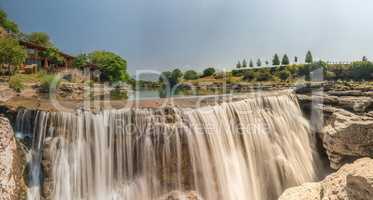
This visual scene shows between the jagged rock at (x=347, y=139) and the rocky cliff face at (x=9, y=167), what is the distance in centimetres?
1541

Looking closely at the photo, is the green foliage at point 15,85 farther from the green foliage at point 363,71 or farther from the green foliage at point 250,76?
the green foliage at point 363,71

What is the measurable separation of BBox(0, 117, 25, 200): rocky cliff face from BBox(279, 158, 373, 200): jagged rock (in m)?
9.29

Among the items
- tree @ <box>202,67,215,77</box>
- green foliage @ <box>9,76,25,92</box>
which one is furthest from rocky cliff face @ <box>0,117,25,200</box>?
tree @ <box>202,67,215,77</box>

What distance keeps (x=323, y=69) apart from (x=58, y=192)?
54943 millimetres

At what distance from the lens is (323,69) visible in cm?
5219

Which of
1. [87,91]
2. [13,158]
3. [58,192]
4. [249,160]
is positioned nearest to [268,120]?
[249,160]

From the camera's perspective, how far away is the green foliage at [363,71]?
47500 mm

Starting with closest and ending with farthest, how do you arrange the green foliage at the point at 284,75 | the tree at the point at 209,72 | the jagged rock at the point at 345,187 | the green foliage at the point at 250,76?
the jagged rock at the point at 345,187 → the green foliage at the point at 284,75 → the green foliage at the point at 250,76 → the tree at the point at 209,72

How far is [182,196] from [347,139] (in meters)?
9.48

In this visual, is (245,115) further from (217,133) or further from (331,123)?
(331,123)

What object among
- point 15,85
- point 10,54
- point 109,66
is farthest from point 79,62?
point 15,85

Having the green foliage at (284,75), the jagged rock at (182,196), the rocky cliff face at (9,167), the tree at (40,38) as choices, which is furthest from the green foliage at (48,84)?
the green foliage at (284,75)

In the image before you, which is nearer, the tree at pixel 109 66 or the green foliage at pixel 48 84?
the green foliage at pixel 48 84

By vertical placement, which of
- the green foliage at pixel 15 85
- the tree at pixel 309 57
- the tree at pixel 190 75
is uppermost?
the tree at pixel 309 57
